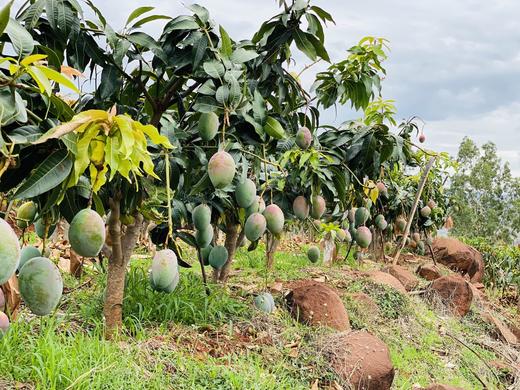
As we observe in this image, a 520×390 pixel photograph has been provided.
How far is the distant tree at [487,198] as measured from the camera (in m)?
12.8

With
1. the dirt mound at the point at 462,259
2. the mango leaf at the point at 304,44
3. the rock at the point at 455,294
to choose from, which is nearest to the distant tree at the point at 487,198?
the dirt mound at the point at 462,259

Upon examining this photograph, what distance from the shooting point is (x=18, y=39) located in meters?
0.94

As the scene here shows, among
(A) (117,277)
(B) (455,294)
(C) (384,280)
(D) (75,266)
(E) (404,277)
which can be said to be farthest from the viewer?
(E) (404,277)

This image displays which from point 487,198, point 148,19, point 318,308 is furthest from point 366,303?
point 487,198

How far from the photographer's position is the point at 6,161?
2.71ft

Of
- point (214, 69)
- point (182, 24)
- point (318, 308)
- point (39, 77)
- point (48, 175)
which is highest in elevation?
point (182, 24)

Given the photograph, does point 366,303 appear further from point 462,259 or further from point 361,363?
point 462,259

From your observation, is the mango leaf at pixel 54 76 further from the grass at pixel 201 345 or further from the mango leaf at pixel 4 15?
the grass at pixel 201 345

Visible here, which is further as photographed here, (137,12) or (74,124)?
(137,12)

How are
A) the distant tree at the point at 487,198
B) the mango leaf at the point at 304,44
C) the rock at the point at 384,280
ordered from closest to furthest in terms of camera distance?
the mango leaf at the point at 304,44 < the rock at the point at 384,280 < the distant tree at the point at 487,198

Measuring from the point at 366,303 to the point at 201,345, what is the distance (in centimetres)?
144

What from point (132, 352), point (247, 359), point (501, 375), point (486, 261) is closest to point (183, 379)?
point (132, 352)

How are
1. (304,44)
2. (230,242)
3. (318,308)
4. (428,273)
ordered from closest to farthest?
(304,44), (318,308), (230,242), (428,273)

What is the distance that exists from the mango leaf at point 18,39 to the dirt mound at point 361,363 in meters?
1.87
